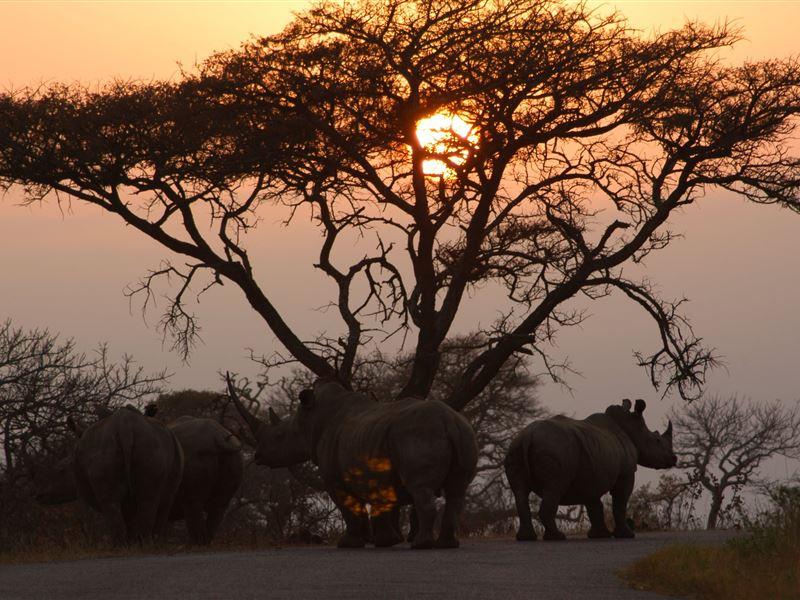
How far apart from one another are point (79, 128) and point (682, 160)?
1038 cm

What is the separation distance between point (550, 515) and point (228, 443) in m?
4.94

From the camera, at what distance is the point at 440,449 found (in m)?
15.9

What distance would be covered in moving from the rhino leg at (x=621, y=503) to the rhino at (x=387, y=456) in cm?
312

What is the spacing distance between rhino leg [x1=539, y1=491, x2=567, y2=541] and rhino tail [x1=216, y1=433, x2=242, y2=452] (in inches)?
185

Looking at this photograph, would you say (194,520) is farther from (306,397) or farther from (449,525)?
(449,525)

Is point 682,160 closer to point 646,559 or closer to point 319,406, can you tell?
point 319,406

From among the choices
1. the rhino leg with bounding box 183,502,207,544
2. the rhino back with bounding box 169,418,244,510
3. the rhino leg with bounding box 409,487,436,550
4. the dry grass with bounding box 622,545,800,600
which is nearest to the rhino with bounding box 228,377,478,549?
the rhino leg with bounding box 409,487,436,550

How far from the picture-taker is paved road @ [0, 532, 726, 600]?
10.3m

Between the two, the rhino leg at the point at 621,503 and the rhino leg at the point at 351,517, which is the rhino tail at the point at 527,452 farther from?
the rhino leg at the point at 351,517

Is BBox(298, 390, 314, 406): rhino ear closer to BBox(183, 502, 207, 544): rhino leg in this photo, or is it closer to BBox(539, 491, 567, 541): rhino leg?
BBox(539, 491, 567, 541): rhino leg

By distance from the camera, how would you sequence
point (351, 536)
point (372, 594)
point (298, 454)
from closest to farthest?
point (372, 594)
point (351, 536)
point (298, 454)

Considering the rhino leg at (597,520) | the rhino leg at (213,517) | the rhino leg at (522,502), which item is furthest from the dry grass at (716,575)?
the rhino leg at (213,517)

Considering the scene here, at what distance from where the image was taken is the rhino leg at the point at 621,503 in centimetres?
1939

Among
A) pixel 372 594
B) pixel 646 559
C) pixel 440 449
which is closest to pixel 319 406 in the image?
pixel 440 449
